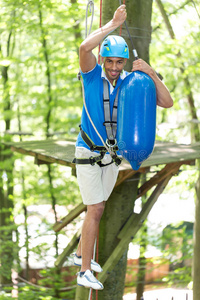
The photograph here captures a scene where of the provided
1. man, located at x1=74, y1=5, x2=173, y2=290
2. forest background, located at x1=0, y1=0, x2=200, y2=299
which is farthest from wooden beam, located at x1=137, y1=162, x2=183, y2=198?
forest background, located at x1=0, y1=0, x2=200, y2=299

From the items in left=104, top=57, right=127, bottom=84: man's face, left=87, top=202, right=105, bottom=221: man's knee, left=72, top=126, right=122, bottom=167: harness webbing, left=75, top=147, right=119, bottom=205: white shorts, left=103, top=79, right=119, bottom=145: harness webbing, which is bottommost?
left=87, top=202, right=105, bottom=221: man's knee

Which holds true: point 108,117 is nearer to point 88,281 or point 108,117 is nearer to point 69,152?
point 88,281

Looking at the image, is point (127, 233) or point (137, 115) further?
point (127, 233)

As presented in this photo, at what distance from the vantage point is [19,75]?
10055mm

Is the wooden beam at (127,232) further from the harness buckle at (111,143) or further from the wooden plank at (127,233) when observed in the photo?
the harness buckle at (111,143)

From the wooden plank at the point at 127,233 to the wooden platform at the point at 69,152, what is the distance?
18.9 inches

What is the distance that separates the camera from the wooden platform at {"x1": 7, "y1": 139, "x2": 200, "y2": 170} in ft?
15.9

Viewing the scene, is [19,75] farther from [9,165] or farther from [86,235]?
[86,235]

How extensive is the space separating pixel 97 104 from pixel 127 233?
9.28ft

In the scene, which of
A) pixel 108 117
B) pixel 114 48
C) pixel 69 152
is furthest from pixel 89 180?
pixel 69 152

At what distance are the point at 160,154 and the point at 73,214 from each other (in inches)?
53.2

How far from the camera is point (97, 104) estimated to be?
309 cm

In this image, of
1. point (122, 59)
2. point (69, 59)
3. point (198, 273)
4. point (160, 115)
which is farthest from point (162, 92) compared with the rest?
point (160, 115)

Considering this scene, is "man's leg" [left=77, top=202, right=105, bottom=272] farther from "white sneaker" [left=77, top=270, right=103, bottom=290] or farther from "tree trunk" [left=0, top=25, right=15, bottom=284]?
"tree trunk" [left=0, top=25, right=15, bottom=284]
